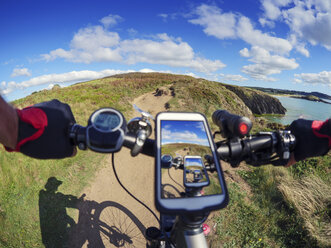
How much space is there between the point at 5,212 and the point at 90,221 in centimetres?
166

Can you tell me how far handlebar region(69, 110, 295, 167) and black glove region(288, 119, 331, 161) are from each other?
69 mm

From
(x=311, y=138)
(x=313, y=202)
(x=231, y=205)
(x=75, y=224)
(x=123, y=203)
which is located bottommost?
(x=75, y=224)

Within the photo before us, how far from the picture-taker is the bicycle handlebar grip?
1.19 m

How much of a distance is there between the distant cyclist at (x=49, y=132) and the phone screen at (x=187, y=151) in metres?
0.69

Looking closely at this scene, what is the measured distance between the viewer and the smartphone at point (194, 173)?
3.68ft

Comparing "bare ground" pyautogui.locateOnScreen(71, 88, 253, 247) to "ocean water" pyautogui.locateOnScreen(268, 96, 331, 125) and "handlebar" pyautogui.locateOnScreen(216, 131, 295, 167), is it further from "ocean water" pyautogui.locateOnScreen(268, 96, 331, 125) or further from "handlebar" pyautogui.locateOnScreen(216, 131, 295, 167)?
"ocean water" pyautogui.locateOnScreen(268, 96, 331, 125)

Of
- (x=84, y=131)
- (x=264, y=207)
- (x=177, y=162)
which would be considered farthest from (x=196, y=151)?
(x=264, y=207)

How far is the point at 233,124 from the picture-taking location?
4.02 feet

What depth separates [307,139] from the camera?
1.30 meters

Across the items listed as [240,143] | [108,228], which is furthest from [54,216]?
[240,143]

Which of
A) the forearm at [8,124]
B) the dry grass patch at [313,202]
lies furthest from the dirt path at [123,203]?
the forearm at [8,124]

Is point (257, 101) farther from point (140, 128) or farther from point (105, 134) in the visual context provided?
point (105, 134)

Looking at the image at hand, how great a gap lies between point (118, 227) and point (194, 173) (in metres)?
3.32

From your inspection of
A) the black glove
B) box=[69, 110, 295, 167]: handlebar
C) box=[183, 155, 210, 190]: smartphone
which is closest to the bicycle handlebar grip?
box=[69, 110, 295, 167]: handlebar
